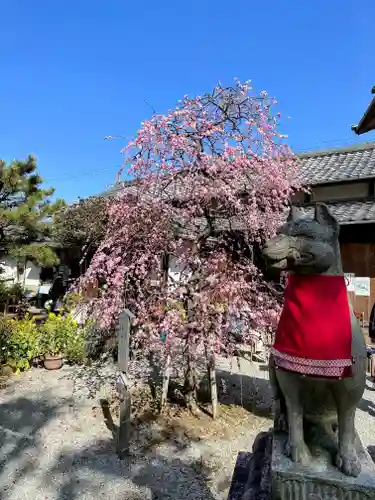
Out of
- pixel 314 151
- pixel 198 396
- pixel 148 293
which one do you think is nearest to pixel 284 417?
pixel 148 293

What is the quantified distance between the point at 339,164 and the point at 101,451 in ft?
33.1

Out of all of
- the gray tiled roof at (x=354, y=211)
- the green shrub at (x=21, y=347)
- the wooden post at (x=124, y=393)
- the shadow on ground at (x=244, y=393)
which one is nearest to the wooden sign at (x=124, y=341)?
the wooden post at (x=124, y=393)

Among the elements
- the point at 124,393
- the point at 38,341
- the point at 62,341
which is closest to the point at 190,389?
the point at 124,393

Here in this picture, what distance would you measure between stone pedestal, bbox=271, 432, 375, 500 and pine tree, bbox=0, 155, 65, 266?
708 centimetres

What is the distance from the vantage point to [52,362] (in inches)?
272

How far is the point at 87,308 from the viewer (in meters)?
5.58

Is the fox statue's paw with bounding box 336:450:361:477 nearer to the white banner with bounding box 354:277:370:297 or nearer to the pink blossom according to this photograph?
the pink blossom

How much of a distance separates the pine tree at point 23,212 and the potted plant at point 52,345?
1.50m

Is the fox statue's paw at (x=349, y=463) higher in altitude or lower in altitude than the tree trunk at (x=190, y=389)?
higher

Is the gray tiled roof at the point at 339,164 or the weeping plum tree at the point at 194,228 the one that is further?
the gray tiled roof at the point at 339,164

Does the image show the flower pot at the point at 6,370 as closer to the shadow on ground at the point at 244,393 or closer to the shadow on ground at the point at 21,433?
the shadow on ground at the point at 21,433

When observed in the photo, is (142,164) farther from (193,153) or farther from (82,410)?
(82,410)

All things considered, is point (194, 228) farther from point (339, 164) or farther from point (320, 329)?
point (339, 164)

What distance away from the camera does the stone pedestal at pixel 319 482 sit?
1541 millimetres
